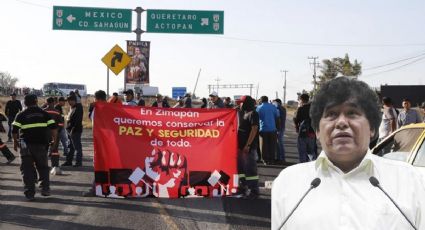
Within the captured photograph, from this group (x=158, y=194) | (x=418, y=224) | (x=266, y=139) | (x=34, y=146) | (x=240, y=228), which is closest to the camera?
(x=418, y=224)

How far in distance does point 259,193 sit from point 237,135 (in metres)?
1.20

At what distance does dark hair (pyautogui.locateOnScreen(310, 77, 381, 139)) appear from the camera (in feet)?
7.65

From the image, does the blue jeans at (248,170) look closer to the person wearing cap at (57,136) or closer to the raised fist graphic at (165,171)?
the raised fist graphic at (165,171)

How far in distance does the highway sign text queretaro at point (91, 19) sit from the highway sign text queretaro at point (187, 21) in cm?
106

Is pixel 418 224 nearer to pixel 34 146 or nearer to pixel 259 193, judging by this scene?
pixel 259 193

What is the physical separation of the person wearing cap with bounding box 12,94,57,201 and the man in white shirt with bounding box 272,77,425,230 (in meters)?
7.94

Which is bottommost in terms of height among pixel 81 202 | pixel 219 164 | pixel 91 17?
pixel 81 202

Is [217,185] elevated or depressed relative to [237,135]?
depressed

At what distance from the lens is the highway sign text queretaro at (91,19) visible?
67.3ft

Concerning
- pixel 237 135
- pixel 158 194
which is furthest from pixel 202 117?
pixel 158 194

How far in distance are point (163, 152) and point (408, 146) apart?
418cm

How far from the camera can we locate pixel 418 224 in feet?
6.84

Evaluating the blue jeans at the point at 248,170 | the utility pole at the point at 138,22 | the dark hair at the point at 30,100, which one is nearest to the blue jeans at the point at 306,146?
the blue jeans at the point at 248,170

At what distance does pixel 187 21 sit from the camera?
21062 mm
